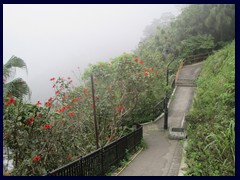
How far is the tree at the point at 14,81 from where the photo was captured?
7445mm

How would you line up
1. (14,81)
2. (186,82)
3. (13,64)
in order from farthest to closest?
(186,82), (13,64), (14,81)

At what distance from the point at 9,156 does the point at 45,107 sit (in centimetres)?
154

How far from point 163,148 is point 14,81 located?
6081mm

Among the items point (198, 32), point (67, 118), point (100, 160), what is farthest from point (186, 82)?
point (100, 160)

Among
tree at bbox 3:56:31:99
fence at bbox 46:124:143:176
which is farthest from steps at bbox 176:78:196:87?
tree at bbox 3:56:31:99

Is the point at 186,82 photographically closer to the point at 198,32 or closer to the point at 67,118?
the point at 198,32

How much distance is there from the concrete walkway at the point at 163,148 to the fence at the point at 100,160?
493 mm

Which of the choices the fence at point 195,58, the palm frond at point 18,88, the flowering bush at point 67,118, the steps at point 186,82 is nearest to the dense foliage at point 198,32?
the fence at point 195,58

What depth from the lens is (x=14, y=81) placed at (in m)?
7.58

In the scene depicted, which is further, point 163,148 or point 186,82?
point 186,82

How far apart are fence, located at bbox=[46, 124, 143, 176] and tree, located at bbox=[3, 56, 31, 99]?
2.69 m

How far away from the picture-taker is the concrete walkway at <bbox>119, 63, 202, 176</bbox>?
7907 mm

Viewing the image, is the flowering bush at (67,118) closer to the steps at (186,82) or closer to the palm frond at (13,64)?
the palm frond at (13,64)

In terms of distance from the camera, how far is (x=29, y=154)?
652 centimetres
